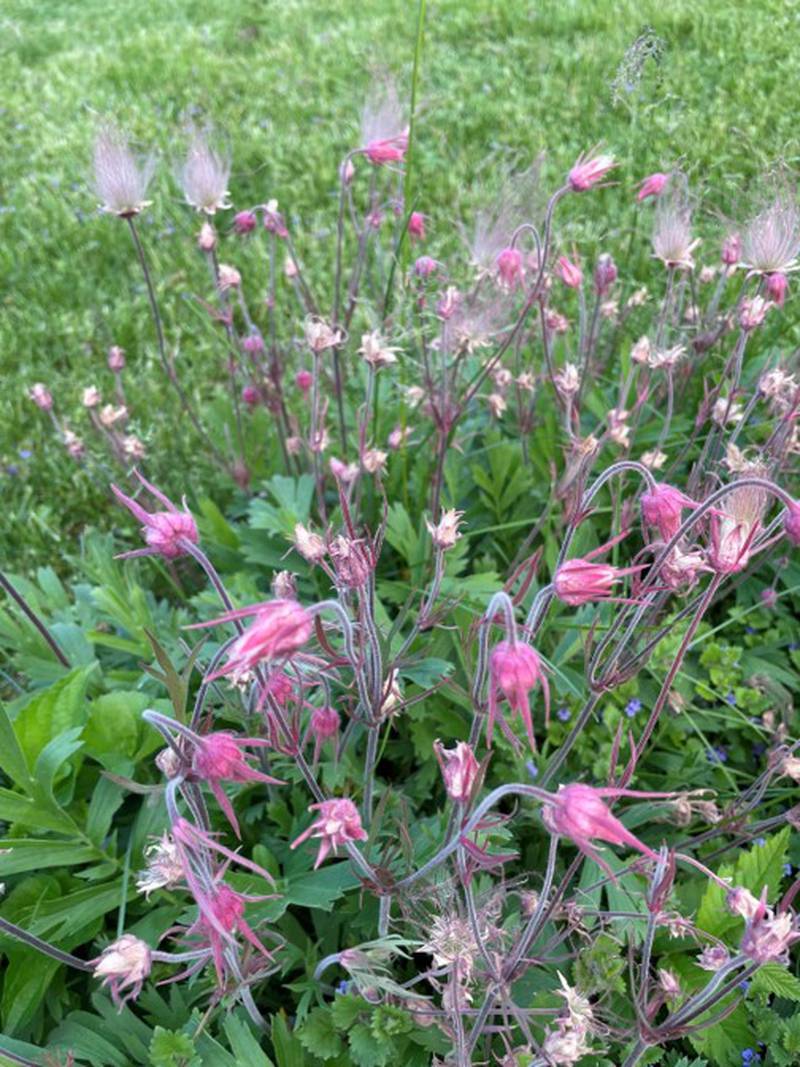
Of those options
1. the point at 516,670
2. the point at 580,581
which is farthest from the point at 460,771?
the point at 580,581

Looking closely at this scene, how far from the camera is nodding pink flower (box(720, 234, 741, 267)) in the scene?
2.14 metres

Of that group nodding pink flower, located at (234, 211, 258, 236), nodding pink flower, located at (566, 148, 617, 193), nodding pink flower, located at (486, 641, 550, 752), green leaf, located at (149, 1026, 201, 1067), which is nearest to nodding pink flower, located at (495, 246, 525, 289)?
nodding pink flower, located at (566, 148, 617, 193)

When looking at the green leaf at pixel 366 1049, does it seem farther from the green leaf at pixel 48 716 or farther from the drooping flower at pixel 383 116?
the drooping flower at pixel 383 116

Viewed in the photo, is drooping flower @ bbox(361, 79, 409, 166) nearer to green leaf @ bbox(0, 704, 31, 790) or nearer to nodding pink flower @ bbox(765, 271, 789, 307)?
nodding pink flower @ bbox(765, 271, 789, 307)

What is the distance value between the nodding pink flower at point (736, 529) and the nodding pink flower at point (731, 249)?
969 mm

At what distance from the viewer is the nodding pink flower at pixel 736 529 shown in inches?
48.1

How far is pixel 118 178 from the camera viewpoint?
2.12m

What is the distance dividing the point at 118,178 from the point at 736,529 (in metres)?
1.59

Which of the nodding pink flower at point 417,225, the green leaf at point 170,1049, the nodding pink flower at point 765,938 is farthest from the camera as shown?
the nodding pink flower at point 417,225

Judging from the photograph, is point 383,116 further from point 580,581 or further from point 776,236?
point 580,581

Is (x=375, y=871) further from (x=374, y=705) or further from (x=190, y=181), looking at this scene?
(x=190, y=181)

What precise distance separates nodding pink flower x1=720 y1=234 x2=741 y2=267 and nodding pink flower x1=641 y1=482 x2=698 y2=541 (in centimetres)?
110

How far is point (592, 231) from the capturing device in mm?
3111

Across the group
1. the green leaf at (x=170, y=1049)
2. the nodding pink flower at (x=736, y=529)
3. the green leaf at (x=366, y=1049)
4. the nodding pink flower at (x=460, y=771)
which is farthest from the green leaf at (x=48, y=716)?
the nodding pink flower at (x=736, y=529)
